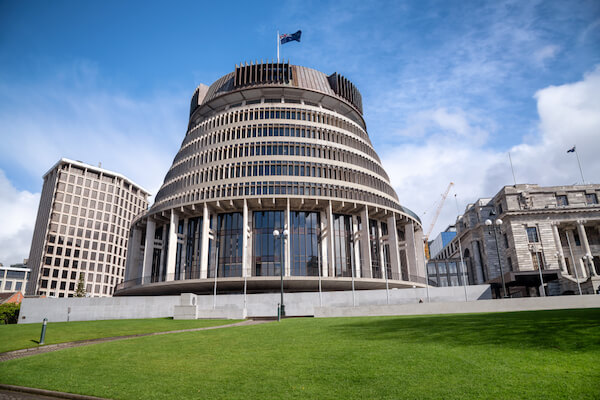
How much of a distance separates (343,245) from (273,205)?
36.8 ft

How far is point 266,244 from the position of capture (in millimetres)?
50688

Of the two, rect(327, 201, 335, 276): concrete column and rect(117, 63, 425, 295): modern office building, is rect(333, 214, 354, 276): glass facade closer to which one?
rect(117, 63, 425, 295): modern office building

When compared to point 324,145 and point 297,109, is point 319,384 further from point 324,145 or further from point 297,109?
point 297,109

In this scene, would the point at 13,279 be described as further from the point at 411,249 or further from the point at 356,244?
the point at 411,249

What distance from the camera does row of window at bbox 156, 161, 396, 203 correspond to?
5234 centimetres

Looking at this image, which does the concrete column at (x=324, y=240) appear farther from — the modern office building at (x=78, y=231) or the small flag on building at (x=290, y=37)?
the modern office building at (x=78, y=231)

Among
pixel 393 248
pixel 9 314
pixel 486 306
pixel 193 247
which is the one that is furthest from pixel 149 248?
pixel 486 306

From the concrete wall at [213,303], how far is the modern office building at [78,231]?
318 ft

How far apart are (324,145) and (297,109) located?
7527 mm

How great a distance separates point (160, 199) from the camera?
58.4 m

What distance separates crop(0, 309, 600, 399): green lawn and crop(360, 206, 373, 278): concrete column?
34.4 m

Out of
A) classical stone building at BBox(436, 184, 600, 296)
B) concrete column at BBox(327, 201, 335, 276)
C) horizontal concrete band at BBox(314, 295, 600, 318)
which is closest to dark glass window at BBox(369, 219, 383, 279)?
concrete column at BBox(327, 201, 335, 276)

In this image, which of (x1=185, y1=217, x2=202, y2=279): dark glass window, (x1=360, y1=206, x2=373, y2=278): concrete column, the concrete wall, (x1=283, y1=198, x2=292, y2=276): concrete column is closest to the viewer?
the concrete wall

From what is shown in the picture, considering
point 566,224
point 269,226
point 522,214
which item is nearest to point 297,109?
point 269,226
